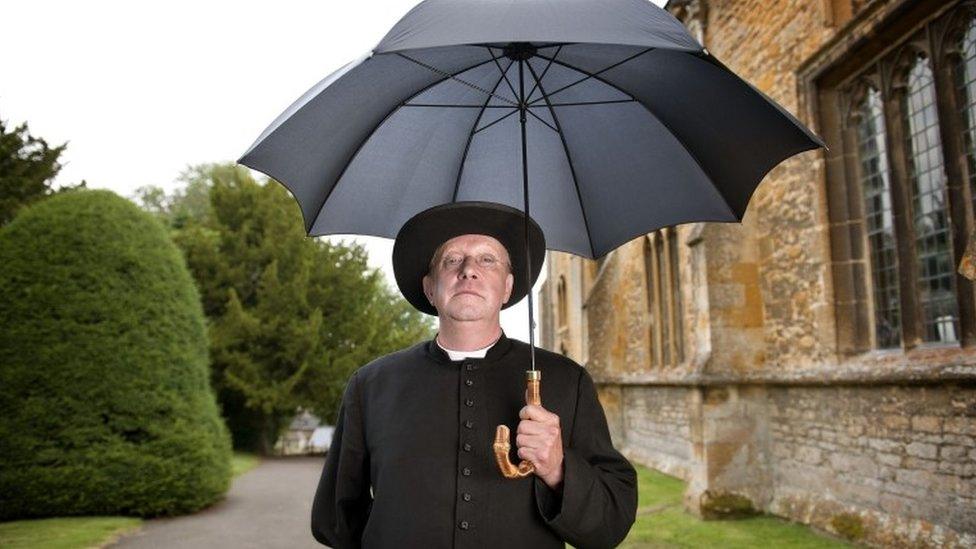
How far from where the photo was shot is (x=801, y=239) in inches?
366

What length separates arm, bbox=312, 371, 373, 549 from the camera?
99.7 inches

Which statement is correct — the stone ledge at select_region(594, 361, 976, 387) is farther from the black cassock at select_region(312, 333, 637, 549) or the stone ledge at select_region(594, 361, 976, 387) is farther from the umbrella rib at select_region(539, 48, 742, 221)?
the black cassock at select_region(312, 333, 637, 549)

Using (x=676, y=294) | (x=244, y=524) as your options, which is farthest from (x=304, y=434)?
(x=244, y=524)

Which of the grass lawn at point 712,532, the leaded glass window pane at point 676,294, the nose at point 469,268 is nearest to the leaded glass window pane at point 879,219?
the grass lawn at point 712,532

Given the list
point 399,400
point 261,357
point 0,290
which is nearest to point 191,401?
point 0,290

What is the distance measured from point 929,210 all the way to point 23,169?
71.6ft

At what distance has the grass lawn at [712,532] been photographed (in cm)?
802

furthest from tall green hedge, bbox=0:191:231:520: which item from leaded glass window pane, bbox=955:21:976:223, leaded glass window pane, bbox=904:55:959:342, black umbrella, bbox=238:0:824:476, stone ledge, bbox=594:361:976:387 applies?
leaded glass window pane, bbox=955:21:976:223

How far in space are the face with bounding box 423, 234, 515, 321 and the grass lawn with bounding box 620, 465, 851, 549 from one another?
6.22 m

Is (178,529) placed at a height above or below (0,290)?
below

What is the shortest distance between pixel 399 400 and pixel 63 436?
28.0 ft

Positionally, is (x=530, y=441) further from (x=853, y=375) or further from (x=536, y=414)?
(x=853, y=375)

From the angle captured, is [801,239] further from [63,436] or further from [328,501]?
[63,436]

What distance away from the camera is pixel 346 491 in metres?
2.55
